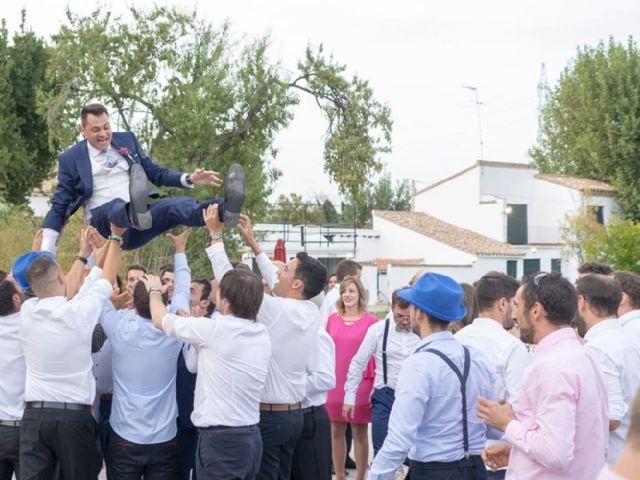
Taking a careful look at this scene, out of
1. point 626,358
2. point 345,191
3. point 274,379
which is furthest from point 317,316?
point 345,191

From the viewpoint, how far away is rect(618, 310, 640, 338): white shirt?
6922 millimetres

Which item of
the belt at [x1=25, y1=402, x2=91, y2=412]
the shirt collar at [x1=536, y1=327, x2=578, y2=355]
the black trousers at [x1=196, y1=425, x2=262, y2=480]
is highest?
the shirt collar at [x1=536, y1=327, x2=578, y2=355]

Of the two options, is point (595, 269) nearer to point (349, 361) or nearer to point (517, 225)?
point (349, 361)

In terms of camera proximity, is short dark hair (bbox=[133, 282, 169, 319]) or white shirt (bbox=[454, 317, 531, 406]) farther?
short dark hair (bbox=[133, 282, 169, 319])

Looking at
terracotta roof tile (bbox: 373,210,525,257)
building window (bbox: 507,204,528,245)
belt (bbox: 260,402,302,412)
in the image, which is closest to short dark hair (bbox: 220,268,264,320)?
belt (bbox: 260,402,302,412)

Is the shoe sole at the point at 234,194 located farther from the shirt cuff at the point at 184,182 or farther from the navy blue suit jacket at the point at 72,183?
the navy blue suit jacket at the point at 72,183

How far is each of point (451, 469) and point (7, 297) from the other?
11.0ft

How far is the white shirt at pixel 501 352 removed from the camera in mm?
A: 6031

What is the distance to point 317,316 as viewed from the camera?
719cm

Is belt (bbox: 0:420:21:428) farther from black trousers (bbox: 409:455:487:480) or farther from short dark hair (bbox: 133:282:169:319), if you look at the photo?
black trousers (bbox: 409:455:487:480)

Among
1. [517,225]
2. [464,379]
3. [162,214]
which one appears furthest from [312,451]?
[517,225]

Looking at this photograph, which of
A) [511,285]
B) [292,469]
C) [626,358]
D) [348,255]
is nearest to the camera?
[626,358]

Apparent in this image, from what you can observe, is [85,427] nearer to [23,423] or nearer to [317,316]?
[23,423]

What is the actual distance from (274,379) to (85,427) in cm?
137
